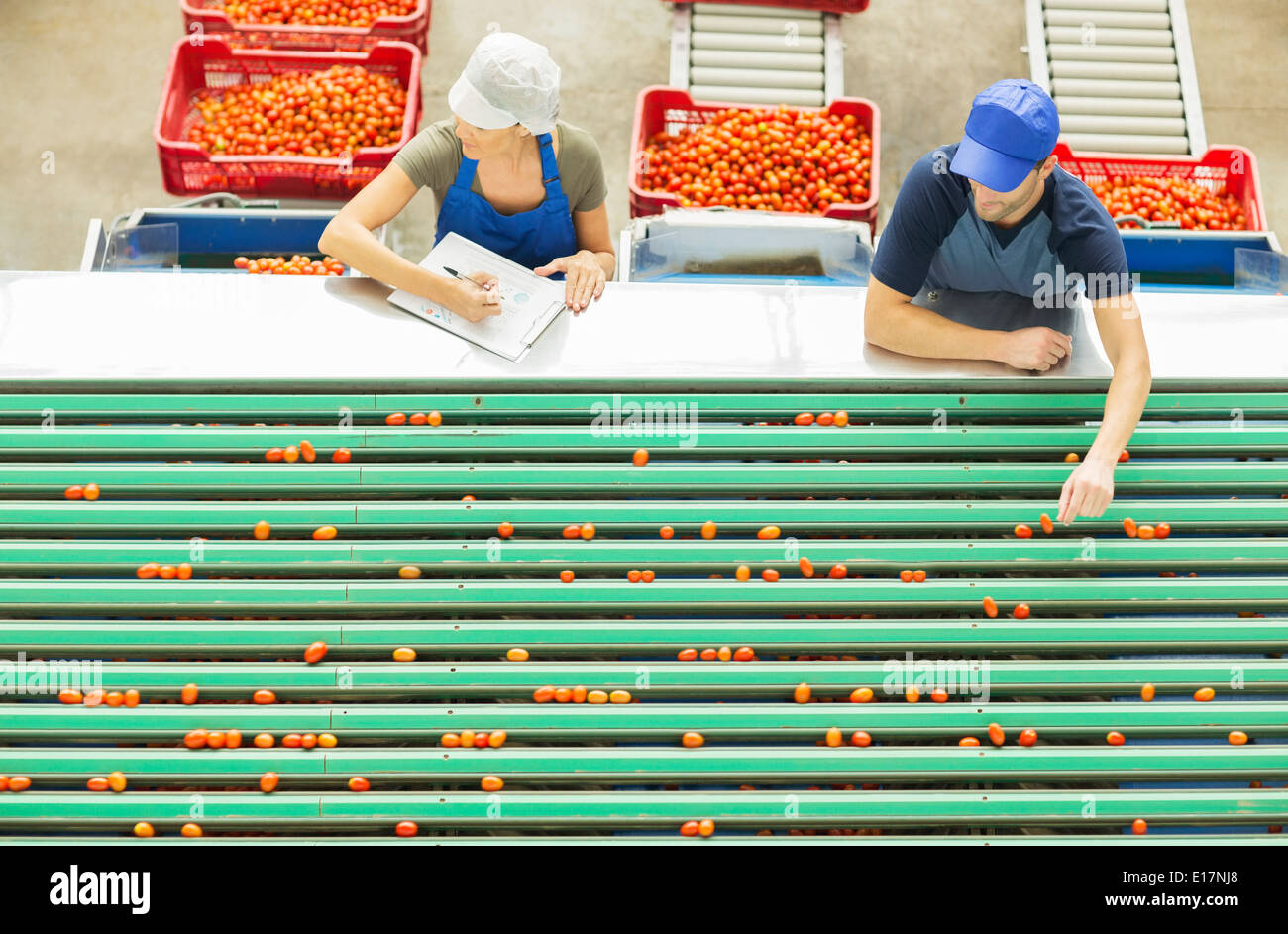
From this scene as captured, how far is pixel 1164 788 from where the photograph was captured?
7.48 feet

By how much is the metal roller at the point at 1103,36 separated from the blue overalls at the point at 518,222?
11.7 feet

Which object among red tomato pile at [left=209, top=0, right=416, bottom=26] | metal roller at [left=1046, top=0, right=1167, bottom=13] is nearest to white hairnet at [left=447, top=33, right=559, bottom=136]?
red tomato pile at [left=209, top=0, right=416, bottom=26]

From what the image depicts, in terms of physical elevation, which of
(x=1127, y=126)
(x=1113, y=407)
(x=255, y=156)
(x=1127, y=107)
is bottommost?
(x=1113, y=407)

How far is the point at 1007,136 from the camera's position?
2.31 metres

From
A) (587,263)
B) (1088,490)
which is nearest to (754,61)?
(587,263)

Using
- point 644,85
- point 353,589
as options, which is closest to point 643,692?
point 353,589

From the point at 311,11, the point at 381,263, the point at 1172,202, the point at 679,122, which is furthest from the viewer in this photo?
the point at 311,11

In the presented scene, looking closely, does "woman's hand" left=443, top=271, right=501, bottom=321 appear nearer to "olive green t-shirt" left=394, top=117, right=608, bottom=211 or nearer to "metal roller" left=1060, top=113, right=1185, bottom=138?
"olive green t-shirt" left=394, top=117, right=608, bottom=211

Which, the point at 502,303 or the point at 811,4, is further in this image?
the point at 811,4

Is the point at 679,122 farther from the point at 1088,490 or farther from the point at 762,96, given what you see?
the point at 1088,490

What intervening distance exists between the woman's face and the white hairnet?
0.12 ft

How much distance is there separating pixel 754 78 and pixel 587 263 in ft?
9.40

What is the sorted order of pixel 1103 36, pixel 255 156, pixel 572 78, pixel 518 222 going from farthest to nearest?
1. pixel 572 78
2. pixel 1103 36
3. pixel 255 156
4. pixel 518 222

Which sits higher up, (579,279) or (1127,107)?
(1127,107)
